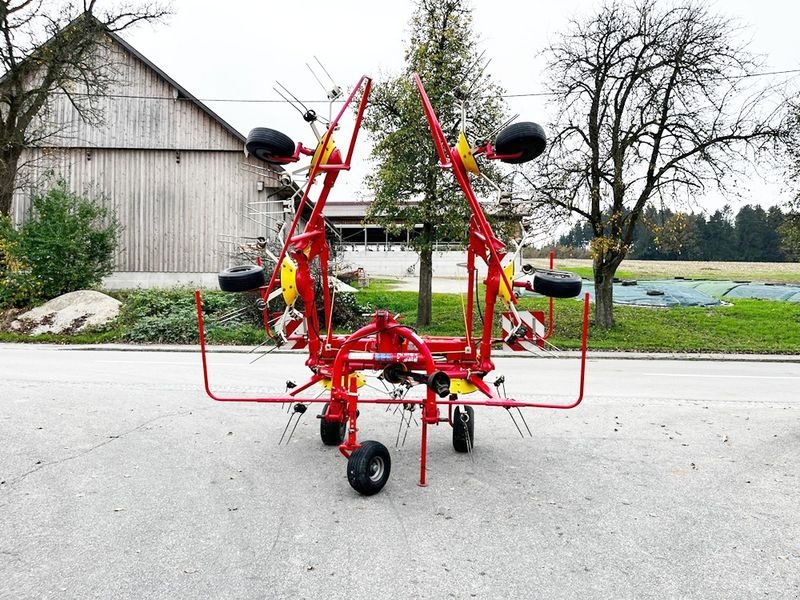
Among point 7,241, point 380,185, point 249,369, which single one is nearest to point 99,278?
point 7,241

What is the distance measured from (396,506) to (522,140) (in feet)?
9.38

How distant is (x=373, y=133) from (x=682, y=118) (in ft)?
28.2

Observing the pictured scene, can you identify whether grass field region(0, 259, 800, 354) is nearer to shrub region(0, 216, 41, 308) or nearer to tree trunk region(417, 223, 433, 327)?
tree trunk region(417, 223, 433, 327)

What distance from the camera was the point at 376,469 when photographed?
15.7 ft

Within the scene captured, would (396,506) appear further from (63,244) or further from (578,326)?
(63,244)

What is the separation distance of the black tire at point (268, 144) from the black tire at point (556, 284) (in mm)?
2246

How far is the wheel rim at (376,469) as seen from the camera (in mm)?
4691

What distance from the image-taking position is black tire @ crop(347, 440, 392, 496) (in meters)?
4.62

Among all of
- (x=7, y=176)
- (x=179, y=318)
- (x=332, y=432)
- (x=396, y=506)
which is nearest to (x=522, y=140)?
(x=396, y=506)

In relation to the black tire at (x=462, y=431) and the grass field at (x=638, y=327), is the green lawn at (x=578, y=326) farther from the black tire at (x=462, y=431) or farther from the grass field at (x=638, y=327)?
the black tire at (x=462, y=431)

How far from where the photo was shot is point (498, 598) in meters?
3.32

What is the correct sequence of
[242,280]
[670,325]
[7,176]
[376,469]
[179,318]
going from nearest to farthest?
[376,469] → [242,280] → [179,318] → [670,325] → [7,176]

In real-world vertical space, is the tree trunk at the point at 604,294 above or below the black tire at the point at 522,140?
below

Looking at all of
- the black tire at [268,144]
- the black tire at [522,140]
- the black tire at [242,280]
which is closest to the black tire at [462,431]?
the black tire at [242,280]
